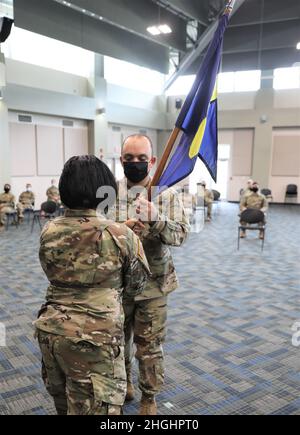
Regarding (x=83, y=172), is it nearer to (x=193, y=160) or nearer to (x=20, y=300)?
(x=193, y=160)

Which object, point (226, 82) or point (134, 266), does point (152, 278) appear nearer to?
point (134, 266)

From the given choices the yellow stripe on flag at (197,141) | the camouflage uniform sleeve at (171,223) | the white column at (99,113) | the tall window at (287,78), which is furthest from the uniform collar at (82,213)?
the tall window at (287,78)

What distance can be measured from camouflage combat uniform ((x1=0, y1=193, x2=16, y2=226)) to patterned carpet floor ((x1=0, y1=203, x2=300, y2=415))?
2933 millimetres

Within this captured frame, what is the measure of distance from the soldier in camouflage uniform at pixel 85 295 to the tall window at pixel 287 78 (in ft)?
51.4

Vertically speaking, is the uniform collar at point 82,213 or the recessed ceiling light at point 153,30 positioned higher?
the recessed ceiling light at point 153,30

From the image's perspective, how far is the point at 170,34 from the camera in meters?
11.7

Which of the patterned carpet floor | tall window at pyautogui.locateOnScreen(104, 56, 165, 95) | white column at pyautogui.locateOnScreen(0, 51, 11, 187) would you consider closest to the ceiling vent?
white column at pyautogui.locateOnScreen(0, 51, 11, 187)

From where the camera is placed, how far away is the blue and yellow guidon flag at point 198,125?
2080 mm

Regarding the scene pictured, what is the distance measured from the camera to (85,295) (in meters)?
1.29

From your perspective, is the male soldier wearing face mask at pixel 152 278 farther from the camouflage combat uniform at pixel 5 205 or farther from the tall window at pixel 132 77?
the tall window at pixel 132 77

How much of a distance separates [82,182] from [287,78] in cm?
1578

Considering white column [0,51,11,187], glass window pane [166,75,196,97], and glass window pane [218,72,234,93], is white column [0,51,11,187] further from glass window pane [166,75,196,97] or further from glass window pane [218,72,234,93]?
glass window pane [218,72,234,93]

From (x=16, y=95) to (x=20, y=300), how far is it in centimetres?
839
